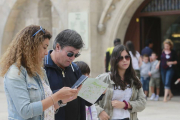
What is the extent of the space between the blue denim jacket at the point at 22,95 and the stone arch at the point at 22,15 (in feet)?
31.9

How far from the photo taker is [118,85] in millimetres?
3693

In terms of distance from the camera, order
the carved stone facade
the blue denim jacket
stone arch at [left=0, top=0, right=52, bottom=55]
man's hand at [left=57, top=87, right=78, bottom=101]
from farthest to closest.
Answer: stone arch at [left=0, top=0, right=52, bottom=55] < the carved stone facade < man's hand at [left=57, top=87, right=78, bottom=101] < the blue denim jacket

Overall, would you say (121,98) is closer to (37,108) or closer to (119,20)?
(37,108)

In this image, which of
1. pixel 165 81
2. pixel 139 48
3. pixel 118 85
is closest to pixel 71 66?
pixel 118 85

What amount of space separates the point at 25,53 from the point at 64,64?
53 centimetres

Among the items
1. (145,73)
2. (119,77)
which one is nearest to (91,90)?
(119,77)

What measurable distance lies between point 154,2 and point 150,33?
121cm

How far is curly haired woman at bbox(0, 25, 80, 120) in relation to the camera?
2.36m

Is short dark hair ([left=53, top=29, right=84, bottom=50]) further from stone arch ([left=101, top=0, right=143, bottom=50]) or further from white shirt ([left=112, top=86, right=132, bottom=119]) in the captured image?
stone arch ([left=101, top=0, right=143, bottom=50])

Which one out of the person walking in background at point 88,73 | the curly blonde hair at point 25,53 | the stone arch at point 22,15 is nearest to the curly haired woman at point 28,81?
the curly blonde hair at point 25,53

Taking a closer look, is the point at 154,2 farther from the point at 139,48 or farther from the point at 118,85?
the point at 118,85

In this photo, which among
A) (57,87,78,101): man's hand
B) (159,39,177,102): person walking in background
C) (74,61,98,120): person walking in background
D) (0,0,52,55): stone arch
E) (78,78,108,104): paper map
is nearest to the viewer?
(57,87,78,101): man's hand

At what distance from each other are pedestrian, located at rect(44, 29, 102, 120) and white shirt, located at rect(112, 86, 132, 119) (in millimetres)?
735

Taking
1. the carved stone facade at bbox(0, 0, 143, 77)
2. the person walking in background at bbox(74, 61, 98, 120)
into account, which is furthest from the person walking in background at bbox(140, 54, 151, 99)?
the person walking in background at bbox(74, 61, 98, 120)
